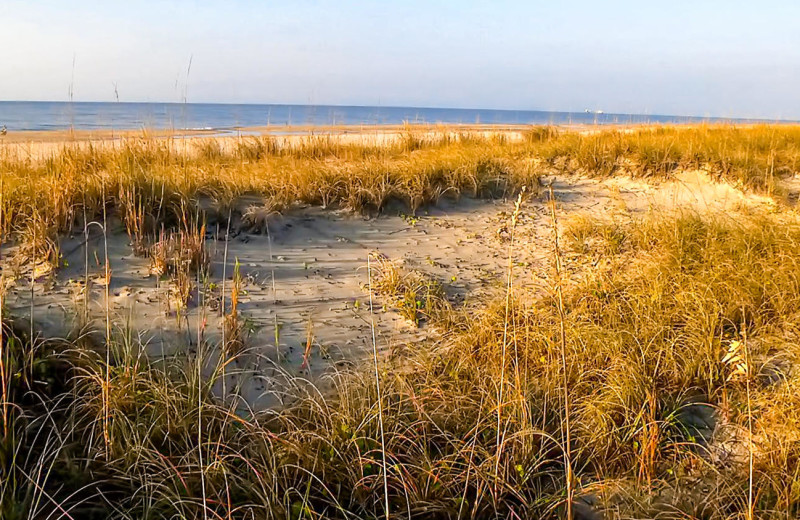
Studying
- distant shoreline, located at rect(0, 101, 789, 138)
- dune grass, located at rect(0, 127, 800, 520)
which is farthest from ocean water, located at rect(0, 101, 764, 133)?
dune grass, located at rect(0, 127, 800, 520)

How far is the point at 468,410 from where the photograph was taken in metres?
2.52

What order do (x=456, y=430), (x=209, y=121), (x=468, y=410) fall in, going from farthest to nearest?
1. (x=209, y=121)
2. (x=468, y=410)
3. (x=456, y=430)

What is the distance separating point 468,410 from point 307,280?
6.21 ft

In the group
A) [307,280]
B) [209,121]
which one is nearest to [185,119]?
[307,280]

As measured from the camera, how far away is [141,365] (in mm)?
2592

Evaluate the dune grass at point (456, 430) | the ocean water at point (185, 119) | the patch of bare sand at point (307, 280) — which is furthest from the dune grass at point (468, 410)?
the ocean water at point (185, 119)

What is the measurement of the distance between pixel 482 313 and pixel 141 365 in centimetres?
196

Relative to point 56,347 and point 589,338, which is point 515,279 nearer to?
point 589,338

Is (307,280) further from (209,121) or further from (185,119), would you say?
(209,121)

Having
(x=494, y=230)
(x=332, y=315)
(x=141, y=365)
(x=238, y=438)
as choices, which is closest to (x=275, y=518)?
(x=238, y=438)

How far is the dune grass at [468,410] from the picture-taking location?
2.01m

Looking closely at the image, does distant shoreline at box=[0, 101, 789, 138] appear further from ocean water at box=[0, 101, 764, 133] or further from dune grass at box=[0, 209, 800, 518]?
dune grass at box=[0, 209, 800, 518]

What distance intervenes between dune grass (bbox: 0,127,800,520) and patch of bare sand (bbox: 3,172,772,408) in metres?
0.19

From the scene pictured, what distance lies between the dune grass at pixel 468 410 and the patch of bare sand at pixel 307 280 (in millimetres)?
186
